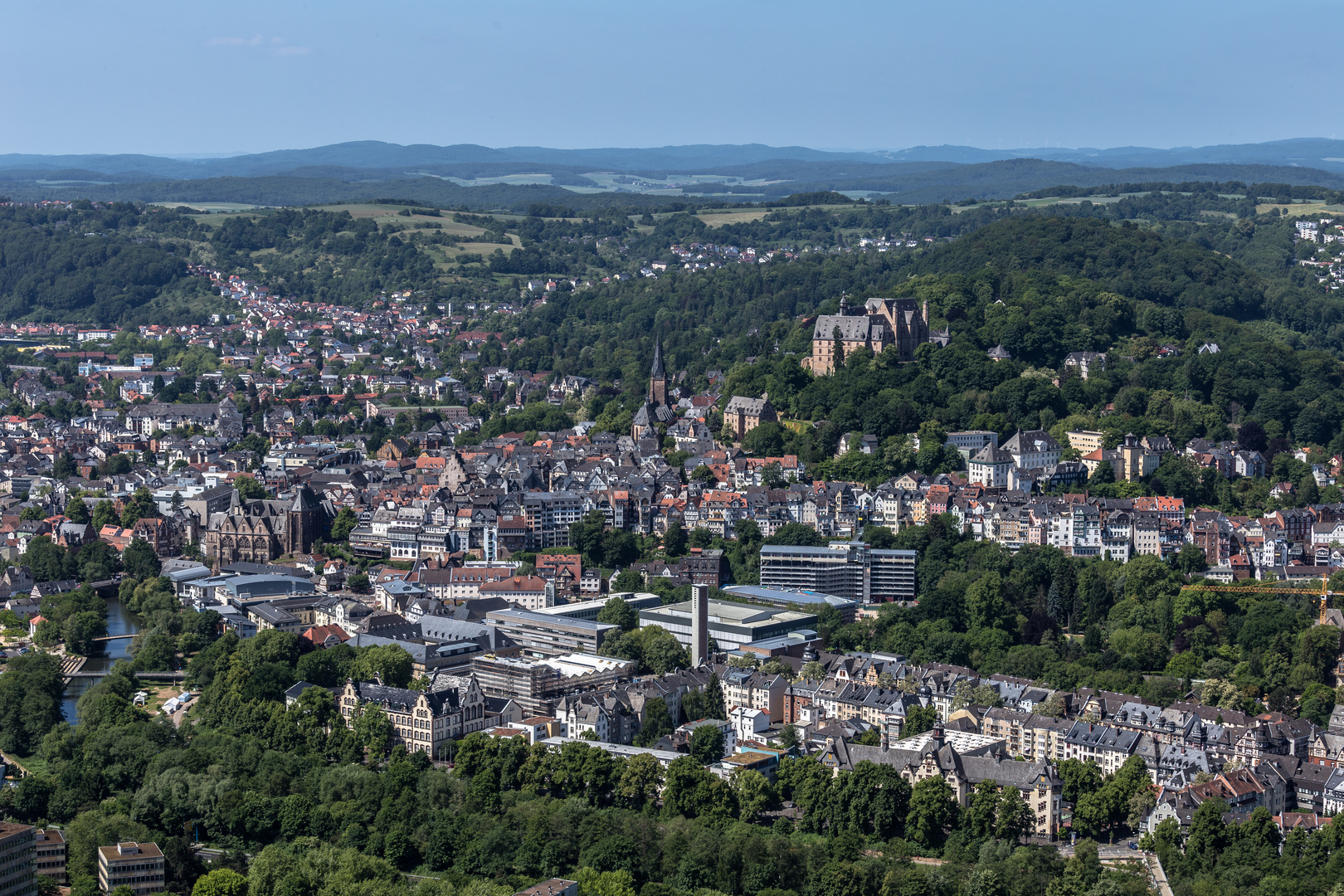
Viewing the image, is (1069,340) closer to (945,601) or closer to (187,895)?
(945,601)

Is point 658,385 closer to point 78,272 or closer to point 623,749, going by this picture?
point 623,749

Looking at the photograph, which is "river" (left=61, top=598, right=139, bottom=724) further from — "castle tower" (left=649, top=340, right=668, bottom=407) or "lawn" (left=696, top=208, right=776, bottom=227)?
"lawn" (left=696, top=208, right=776, bottom=227)

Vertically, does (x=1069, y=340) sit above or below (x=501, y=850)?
above

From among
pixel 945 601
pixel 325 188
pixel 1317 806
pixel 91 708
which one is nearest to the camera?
pixel 1317 806

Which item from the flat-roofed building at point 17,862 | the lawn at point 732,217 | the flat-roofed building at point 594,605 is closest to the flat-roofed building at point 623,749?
the flat-roofed building at point 594,605

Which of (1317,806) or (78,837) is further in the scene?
(1317,806)

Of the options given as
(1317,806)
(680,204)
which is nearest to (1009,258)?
(1317,806)

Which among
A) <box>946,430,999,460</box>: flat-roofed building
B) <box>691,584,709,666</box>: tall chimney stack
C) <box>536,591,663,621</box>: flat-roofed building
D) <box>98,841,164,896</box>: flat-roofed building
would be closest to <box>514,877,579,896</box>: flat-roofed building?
<box>98,841,164,896</box>: flat-roofed building
